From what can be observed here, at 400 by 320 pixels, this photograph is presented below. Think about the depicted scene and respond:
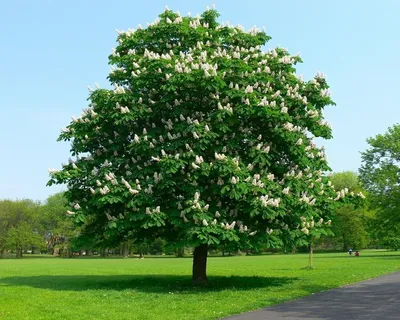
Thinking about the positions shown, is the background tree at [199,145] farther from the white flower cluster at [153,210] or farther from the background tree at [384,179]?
the background tree at [384,179]

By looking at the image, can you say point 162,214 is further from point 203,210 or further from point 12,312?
point 12,312

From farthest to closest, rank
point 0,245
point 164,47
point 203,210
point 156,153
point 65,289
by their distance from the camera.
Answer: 1. point 0,245
2. point 164,47
3. point 65,289
4. point 156,153
5. point 203,210

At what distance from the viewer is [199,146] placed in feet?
59.6

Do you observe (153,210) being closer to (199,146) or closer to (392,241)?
(199,146)

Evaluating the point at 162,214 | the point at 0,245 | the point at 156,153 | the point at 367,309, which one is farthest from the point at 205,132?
the point at 0,245

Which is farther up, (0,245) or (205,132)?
(205,132)

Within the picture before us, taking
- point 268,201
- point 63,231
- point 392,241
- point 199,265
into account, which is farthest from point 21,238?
point 268,201

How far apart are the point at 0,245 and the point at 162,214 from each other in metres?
110

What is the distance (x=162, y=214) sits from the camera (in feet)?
59.2

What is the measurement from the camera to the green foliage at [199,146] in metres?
18.1

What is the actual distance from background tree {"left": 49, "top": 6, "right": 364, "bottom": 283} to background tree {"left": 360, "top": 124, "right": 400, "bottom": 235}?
1545 inches

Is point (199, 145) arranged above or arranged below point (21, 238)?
above

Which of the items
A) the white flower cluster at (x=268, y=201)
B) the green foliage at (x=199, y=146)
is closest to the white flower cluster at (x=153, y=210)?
the green foliage at (x=199, y=146)

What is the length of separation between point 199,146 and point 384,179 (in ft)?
147
